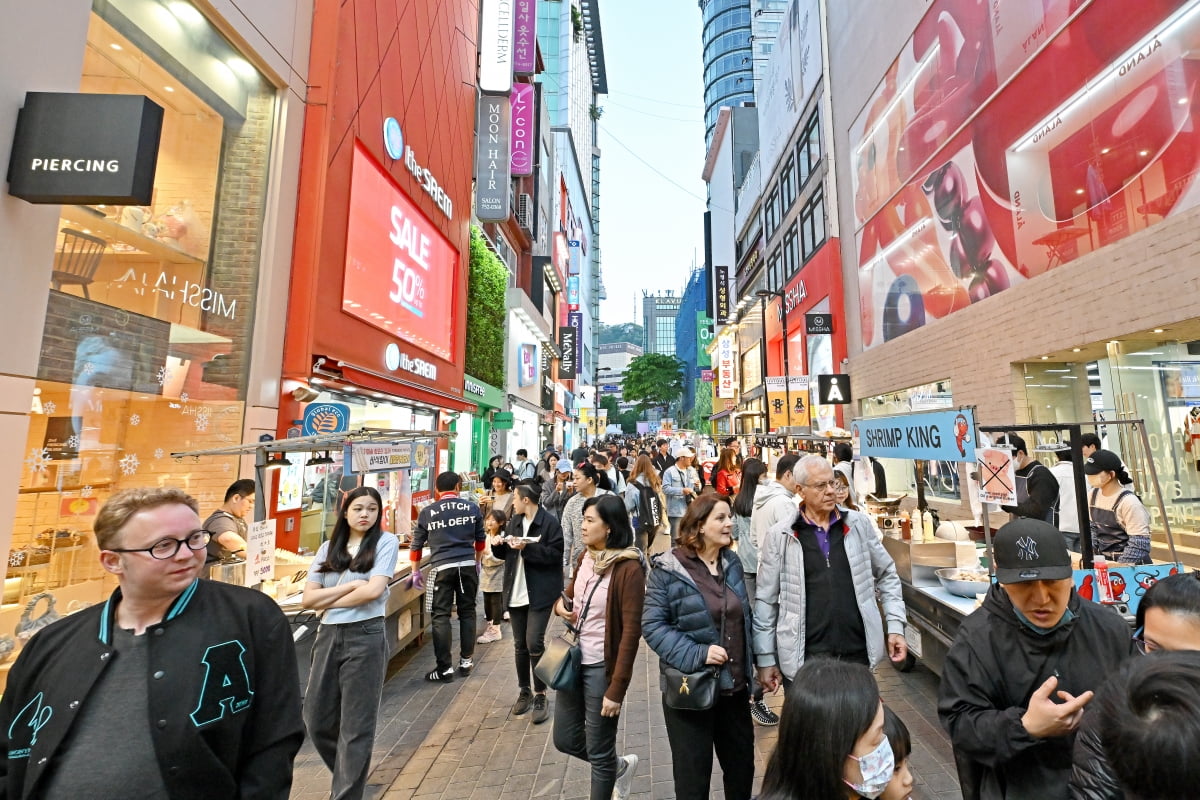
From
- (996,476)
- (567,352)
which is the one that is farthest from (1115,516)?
(567,352)

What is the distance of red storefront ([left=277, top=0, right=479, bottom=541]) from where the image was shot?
7.89 meters

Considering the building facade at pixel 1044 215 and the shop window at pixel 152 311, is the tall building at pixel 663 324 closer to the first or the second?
the building facade at pixel 1044 215

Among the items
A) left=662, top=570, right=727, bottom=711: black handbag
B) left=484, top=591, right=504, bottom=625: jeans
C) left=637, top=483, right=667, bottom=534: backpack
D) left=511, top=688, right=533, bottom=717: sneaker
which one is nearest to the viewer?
left=662, top=570, right=727, bottom=711: black handbag

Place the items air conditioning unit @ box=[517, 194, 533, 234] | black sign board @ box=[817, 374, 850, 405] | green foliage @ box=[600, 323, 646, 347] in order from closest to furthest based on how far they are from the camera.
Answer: black sign board @ box=[817, 374, 850, 405]
air conditioning unit @ box=[517, 194, 533, 234]
green foliage @ box=[600, 323, 646, 347]

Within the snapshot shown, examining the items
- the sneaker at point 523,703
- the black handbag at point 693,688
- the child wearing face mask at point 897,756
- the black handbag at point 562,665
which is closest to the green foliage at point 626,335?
the sneaker at point 523,703

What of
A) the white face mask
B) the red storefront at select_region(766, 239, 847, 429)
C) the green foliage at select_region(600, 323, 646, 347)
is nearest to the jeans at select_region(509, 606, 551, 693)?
the white face mask

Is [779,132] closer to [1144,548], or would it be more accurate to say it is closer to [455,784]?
[1144,548]

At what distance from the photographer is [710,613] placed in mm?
2699

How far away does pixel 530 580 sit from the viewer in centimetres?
454

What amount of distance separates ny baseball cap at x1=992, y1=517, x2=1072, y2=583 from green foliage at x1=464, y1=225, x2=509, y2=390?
16.0 meters

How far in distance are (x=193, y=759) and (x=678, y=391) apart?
58.7 meters

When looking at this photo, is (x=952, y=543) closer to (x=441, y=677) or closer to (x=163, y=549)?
(x=441, y=677)

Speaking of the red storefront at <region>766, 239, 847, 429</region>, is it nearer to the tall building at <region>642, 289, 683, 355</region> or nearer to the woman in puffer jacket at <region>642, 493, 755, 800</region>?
the woman in puffer jacket at <region>642, 493, 755, 800</region>

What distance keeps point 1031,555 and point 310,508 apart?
925cm
